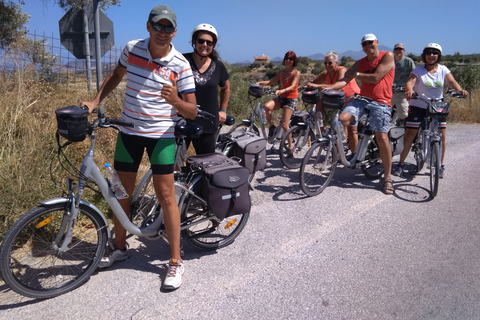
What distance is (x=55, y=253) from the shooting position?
9.93ft

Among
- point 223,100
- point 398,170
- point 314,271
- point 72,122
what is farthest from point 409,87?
point 72,122

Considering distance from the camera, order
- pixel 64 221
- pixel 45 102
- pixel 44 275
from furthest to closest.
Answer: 1. pixel 45 102
2. pixel 44 275
3. pixel 64 221

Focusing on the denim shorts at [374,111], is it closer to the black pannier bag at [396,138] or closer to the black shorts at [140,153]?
the black pannier bag at [396,138]

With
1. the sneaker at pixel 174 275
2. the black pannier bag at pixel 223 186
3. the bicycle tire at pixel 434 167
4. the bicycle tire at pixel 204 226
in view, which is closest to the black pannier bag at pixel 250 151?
the bicycle tire at pixel 204 226

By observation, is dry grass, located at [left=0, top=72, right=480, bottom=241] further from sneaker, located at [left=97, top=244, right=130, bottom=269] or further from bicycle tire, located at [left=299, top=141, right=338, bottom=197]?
bicycle tire, located at [left=299, top=141, right=338, bottom=197]

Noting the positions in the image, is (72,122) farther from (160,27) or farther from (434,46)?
(434,46)

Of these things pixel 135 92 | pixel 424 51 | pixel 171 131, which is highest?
pixel 424 51

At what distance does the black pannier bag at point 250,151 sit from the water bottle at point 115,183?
1732mm

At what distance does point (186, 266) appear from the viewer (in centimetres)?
347

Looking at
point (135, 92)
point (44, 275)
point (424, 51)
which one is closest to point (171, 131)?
point (135, 92)

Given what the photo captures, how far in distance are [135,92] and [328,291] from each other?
2.21 m

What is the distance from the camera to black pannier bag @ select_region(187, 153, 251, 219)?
3.35 meters

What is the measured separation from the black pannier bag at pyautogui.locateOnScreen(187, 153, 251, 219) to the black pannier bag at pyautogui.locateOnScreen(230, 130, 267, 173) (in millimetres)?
918

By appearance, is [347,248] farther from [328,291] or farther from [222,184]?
[222,184]
